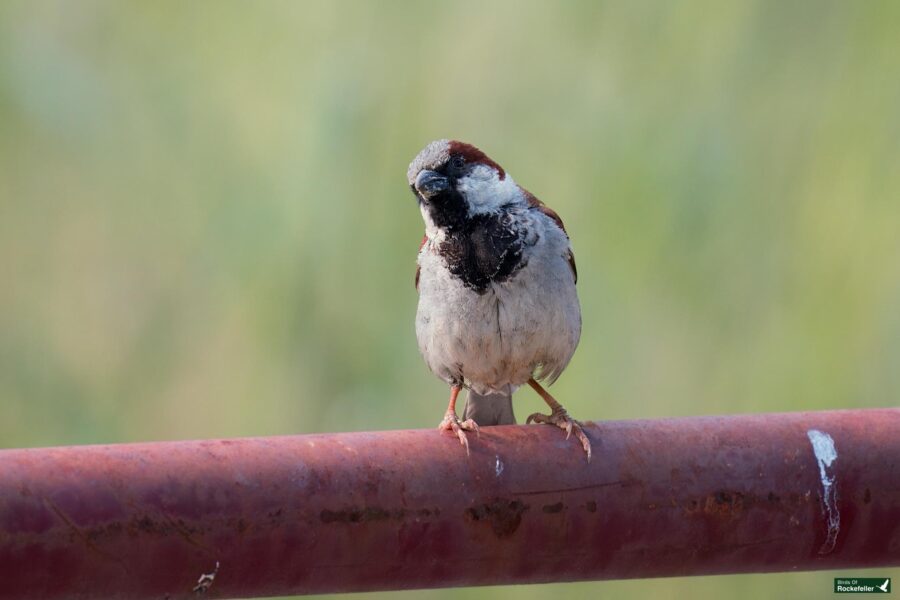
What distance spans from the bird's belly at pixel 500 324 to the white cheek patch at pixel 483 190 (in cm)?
18

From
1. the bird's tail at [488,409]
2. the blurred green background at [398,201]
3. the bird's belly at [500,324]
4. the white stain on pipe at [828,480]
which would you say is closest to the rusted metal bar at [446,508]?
the white stain on pipe at [828,480]

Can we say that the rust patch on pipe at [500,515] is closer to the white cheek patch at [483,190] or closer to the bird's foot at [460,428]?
the bird's foot at [460,428]

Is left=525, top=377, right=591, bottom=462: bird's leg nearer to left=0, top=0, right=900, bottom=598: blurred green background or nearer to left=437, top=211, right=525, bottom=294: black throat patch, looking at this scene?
left=437, top=211, right=525, bottom=294: black throat patch

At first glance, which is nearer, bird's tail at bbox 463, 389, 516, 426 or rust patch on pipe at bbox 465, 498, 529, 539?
rust patch on pipe at bbox 465, 498, 529, 539

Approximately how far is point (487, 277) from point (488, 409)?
1.51ft

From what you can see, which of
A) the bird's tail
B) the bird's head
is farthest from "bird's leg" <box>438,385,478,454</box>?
the bird's head

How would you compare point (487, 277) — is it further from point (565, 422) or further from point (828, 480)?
point (828, 480)

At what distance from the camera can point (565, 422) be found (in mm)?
2123

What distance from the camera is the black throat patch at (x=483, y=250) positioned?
2541mm

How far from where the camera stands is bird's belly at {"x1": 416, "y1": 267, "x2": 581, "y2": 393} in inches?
99.8

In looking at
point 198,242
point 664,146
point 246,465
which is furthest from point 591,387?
point 246,465

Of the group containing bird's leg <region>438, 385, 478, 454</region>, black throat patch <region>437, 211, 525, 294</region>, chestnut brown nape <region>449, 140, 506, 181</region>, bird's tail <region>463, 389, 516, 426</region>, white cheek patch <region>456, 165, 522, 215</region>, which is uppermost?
chestnut brown nape <region>449, 140, 506, 181</region>

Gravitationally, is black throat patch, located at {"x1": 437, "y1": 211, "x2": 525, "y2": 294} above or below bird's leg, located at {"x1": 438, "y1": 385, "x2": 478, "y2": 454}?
above

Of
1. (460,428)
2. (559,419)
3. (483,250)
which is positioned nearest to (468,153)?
(483,250)
